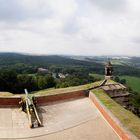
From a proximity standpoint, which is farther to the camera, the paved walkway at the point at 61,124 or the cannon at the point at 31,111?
the cannon at the point at 31,111

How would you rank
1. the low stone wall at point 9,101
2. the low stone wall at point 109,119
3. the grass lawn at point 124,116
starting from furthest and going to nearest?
the low stone wall at point 9,101 → the grass lawn at point 124,116 → the low stone wall at point 109,119

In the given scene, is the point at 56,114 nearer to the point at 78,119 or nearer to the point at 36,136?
the point at 78,119

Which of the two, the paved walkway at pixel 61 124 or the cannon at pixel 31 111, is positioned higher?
the cannon at pixel 31 111

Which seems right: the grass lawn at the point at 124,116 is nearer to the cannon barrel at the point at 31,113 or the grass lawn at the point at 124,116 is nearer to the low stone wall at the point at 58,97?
the low stone wall at the point at 58,97

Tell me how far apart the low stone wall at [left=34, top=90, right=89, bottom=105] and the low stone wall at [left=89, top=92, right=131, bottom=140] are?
603 mm

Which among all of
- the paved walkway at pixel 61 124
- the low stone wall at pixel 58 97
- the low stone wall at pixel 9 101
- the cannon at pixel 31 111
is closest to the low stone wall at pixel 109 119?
the paved walkway at pixel 61 124

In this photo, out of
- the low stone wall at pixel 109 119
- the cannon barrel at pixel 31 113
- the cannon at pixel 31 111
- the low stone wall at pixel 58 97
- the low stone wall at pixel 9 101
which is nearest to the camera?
the low stone wall at pixel 109 119

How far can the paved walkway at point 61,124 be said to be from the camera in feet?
38.3

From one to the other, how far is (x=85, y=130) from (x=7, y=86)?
44832mm

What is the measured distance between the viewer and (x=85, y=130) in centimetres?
1240

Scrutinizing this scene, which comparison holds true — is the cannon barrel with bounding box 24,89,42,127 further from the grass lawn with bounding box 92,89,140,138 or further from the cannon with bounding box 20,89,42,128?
the grass lawn with bounding box 92,89,140,138

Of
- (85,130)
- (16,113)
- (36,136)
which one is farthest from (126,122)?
(16,113)

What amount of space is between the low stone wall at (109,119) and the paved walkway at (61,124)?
0.20m

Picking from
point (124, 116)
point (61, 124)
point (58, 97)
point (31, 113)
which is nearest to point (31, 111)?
point (31, 113)
